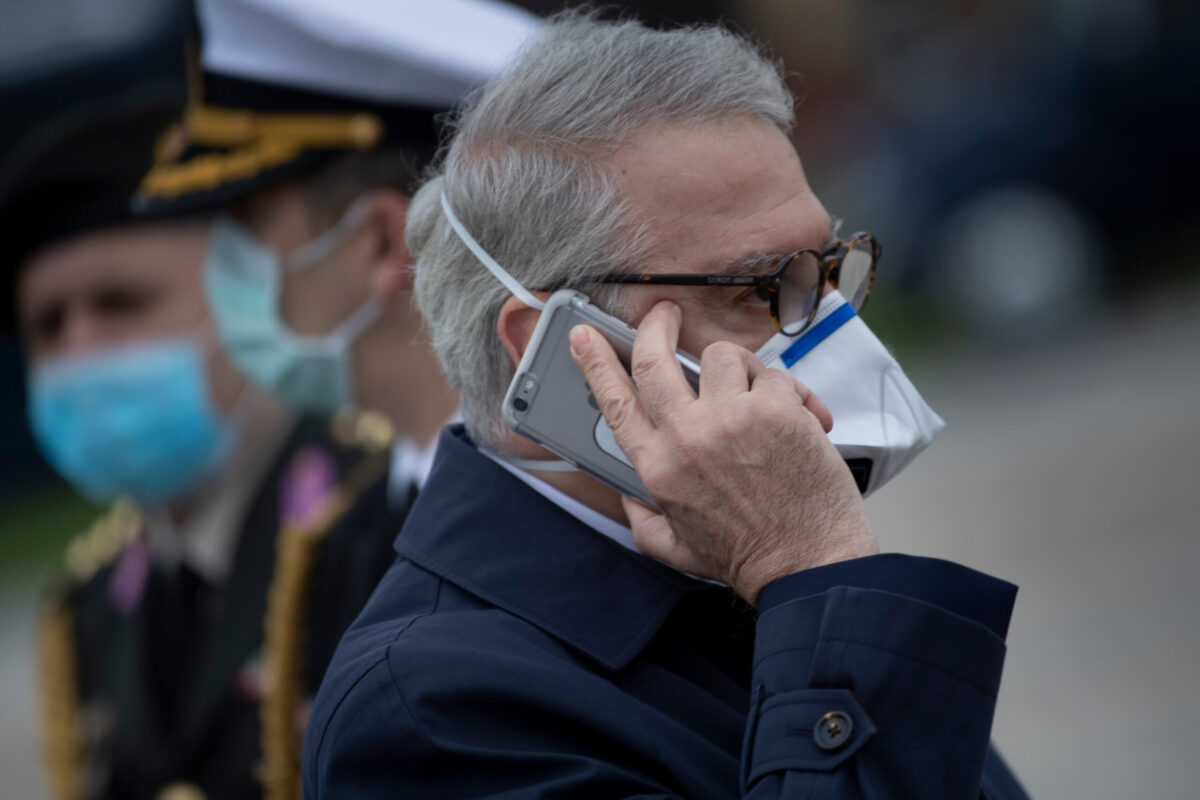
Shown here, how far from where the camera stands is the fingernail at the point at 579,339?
6.07 feet

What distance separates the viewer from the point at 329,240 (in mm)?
A: 3574

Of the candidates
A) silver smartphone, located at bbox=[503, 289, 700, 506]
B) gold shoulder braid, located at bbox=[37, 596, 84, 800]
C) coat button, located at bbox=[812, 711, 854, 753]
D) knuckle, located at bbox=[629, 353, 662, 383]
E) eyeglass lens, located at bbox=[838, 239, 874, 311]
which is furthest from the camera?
gold shoulder braid, located at bbox=[37, 596, 84, 800]

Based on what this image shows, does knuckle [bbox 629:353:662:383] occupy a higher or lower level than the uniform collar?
higher

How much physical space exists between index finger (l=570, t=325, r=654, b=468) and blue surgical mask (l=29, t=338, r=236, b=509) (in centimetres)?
266

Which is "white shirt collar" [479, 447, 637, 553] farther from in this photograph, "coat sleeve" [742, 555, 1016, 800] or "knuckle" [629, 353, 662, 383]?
"coat sleeve" [742, 555, 1016, 800]

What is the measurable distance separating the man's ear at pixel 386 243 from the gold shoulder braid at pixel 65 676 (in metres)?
1.46

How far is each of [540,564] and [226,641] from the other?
6.63ft

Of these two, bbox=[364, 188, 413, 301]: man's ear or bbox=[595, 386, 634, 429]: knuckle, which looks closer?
bbox=[595, 386, 634, 429]: knuckle

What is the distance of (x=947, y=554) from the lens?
7172 mm

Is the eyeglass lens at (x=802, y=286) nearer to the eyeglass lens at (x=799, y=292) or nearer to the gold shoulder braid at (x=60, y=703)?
the eyeglass lens at (x=799, y=292)

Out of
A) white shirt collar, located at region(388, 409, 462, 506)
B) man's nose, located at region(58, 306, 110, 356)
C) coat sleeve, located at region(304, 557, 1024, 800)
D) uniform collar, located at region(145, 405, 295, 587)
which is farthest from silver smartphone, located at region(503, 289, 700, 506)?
man's nose, located at region(58, 306, 110, 356)

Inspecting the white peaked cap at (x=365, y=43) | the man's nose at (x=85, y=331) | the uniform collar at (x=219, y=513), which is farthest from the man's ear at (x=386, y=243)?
the man's nose at (x=85, y=331)

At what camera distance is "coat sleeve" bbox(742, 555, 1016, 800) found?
4.94ft

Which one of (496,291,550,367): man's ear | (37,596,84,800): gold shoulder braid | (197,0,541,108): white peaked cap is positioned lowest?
(37,596,84,800): gold shoulder braid
